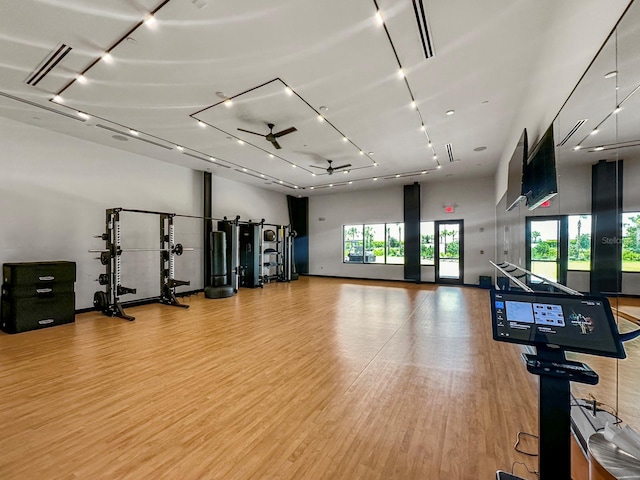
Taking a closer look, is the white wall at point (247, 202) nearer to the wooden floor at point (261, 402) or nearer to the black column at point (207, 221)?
the black column at point (207, 221)

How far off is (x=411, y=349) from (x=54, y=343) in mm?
5107

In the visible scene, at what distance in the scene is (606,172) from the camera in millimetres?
1667

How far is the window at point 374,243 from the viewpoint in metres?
11.2

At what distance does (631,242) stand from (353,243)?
10360 millimetres

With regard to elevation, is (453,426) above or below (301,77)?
below

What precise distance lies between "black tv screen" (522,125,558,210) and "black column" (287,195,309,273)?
9.58m

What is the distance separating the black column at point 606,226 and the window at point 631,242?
25 millimetres

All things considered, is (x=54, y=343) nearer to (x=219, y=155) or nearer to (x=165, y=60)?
(x=165, y=60)

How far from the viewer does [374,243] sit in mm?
11352

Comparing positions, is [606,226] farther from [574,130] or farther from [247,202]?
[247,202]

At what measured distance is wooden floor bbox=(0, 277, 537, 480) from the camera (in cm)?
184

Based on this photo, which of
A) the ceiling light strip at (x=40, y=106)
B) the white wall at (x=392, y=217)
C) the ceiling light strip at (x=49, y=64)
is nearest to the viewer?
the ceiling light strip at (x=49, y=64)

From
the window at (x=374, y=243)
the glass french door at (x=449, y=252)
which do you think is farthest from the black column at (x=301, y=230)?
the glass french door at (x=449, y=252)

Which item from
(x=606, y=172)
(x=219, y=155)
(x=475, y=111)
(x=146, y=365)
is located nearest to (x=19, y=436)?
(x=146, y=365)
